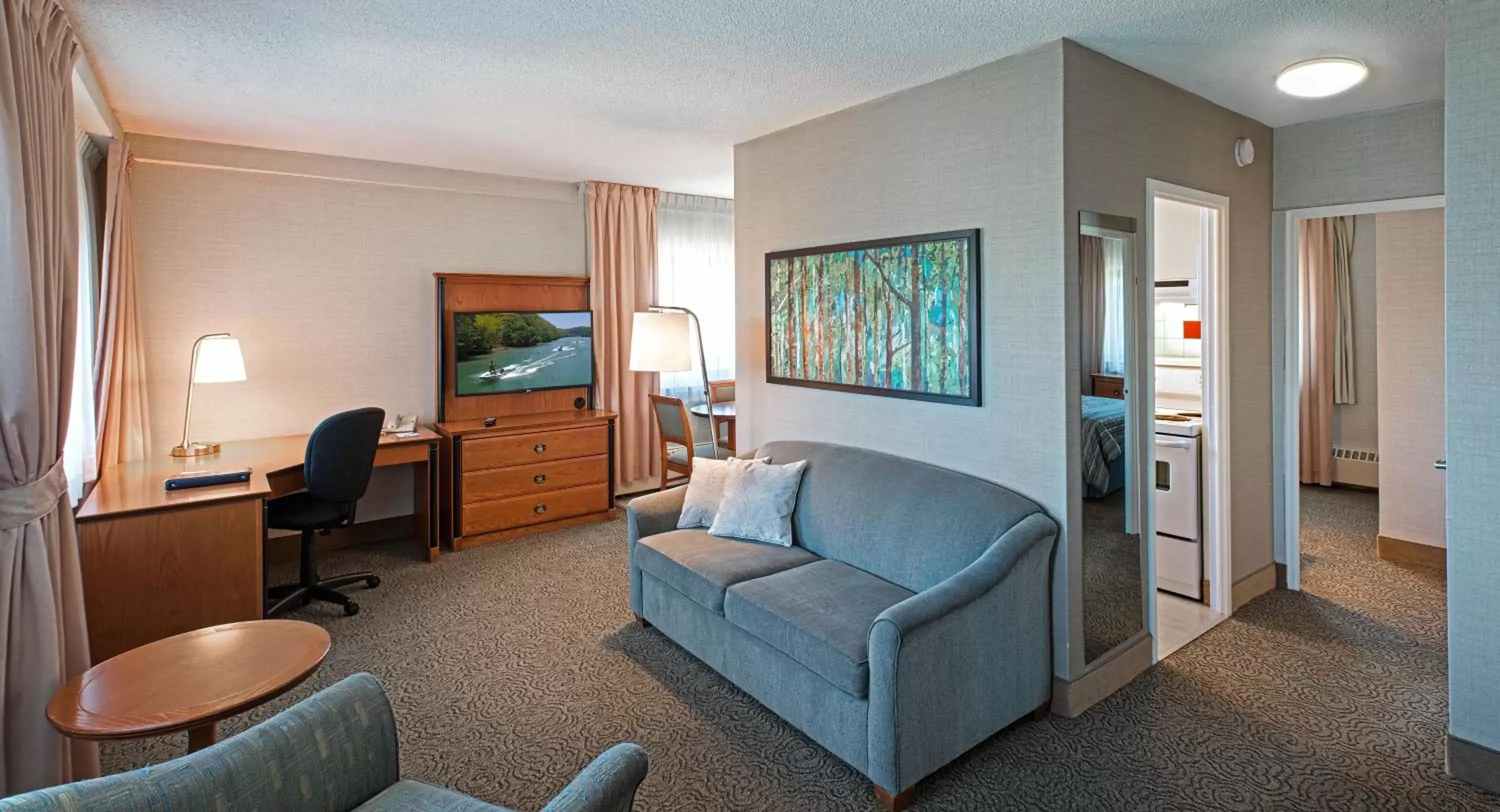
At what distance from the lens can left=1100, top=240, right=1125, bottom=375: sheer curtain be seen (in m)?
2.89

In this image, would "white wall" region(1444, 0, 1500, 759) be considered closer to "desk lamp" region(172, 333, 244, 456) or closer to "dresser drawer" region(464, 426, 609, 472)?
"dresser drawer" region(464, 426, 609, 472)

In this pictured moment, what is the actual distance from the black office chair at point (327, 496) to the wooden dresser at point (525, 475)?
0.86m

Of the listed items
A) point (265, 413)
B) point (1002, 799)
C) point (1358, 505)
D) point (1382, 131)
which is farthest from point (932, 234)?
point (1358, 505)

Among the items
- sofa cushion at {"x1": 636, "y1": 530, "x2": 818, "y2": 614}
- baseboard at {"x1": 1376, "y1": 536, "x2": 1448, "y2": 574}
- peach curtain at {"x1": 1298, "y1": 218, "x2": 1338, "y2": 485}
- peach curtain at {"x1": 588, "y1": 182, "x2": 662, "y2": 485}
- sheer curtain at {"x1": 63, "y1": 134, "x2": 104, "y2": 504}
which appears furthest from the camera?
peach curtain at {"x1": 1298, "y1": 218, "x2": 1338, "y2": 485}

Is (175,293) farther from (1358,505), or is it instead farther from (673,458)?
(1358,505)

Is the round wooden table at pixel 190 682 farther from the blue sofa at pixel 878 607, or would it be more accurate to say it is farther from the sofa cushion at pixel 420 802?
the blue sofa at pixel 878 607

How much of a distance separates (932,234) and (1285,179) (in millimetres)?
2104

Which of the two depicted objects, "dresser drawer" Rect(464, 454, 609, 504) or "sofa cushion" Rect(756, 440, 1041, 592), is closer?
"sofa cushion" Rect(756, 440, 1041, 592)

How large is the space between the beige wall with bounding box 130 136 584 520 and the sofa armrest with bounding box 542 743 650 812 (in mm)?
4063

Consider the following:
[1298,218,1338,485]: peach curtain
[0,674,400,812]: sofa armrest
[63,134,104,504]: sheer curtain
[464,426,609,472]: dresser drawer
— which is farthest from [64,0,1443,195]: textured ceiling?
[1298,218,1338,485]: peach curtain

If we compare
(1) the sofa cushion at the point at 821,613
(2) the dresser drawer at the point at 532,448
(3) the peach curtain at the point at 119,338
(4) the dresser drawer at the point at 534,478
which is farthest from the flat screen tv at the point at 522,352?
(1) the sofa cushion at the point at 821,613

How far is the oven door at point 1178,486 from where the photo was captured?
3.68m

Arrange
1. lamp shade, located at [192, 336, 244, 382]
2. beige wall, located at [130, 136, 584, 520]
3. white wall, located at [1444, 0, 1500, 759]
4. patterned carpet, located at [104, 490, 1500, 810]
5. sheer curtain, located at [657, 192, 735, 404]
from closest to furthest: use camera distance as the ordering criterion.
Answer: white wall, located at [1444, 0, 1500, 759] < patterned carpet, located at [104, 490, 1500, 810] < lamp shade, located at [192, 336, 244, 382] < beige wall, located at [130, 136, 584, 520] < sheer curtain, located at [657, 192, 735, 404]

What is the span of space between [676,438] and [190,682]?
3.77m
